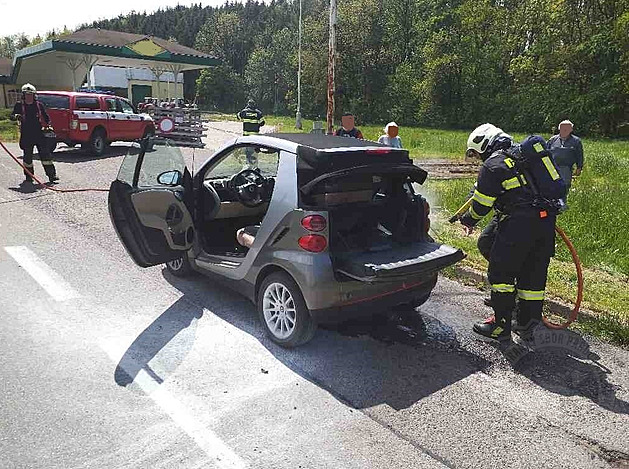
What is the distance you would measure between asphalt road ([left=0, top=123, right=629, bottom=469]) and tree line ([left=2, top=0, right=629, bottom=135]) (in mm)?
32316

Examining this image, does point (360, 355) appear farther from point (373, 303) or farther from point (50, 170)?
point (50, 170)

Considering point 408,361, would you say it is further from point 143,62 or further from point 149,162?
point 143,62

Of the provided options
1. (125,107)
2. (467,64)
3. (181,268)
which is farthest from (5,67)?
(181,268)

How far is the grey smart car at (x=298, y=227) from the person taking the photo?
4078 mm

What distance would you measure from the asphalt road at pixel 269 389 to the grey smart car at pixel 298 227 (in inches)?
15.1

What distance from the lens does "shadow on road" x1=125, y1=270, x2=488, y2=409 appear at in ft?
12.4

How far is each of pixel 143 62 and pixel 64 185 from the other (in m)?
21.0

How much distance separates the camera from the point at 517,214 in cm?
430

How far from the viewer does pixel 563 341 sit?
15.2 feet

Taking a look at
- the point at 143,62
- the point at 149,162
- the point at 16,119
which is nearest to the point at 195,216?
the point at 149,162

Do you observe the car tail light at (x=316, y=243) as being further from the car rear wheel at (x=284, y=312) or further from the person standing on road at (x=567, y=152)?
the person standing on road at (x=567, y=152)

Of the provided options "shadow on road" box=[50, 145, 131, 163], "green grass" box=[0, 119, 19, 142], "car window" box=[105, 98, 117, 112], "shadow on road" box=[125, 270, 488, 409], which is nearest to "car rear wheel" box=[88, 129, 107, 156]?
"shadow on road" box=[50, 145, 131, 163]

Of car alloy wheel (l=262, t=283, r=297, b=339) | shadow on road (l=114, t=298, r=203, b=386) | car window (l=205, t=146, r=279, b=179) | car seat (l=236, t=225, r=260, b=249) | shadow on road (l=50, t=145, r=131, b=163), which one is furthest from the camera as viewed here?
shadow on road (l=50, t=145, r=131, b=163)

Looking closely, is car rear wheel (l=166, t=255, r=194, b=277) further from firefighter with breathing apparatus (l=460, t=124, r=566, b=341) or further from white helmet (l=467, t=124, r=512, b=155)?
white helmet (l=467, t=124, r=512, b=155)
